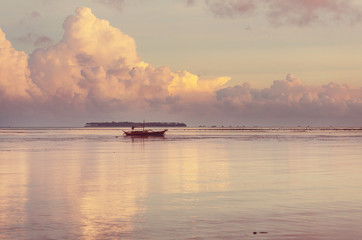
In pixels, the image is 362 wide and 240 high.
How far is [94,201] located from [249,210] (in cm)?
744

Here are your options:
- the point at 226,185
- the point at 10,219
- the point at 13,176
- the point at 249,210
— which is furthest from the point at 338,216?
the point at 13,176

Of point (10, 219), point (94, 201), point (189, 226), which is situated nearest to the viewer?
point (189, 226)

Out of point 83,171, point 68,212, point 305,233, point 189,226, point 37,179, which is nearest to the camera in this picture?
point 305,233

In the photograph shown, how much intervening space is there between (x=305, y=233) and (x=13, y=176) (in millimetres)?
24882

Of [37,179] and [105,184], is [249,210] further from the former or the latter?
[37,179]

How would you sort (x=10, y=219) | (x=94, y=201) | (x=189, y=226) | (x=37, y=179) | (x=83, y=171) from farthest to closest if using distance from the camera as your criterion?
(x=83, y=171), (x=37, y=179), (x=94, y=201), (x=10, y=219), (x=189, y=226)

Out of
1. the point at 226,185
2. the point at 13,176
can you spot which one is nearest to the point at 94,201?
the point at 226,185

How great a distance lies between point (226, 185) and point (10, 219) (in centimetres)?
1421

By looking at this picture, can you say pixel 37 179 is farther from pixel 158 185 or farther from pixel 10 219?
pixel 10 219

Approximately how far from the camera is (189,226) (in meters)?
19.0

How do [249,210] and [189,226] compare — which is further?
[249,210]

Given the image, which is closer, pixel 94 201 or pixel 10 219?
pixel 10 219

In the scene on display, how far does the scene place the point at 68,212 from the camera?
71.7ft

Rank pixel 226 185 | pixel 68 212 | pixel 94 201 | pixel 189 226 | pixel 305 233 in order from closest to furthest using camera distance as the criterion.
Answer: pixel 305 233 → pixel 189 226 → pixel 68 212 → pixel 94 201 → pixel 226 185
